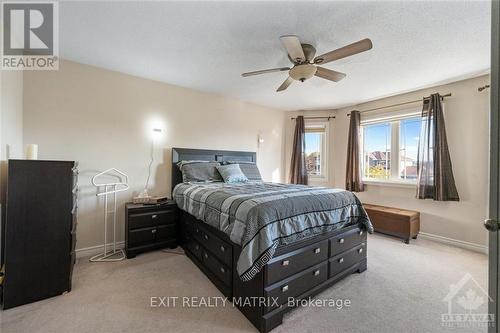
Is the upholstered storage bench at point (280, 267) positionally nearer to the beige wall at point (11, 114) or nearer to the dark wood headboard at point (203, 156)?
the dark wood headboard at point (203, 156)

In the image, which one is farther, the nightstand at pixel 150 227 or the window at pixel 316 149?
the window at pixel 316 149

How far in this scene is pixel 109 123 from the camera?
296 cm

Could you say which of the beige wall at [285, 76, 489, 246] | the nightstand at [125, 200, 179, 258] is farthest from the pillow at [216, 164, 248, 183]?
the beige wall at [285, 76, 489, 246]

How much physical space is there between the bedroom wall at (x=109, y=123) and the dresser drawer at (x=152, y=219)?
52 centimetres

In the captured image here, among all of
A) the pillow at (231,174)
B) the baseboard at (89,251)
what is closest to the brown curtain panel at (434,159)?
the pillow at (231,174)

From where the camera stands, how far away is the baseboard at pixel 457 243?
303 centimetres

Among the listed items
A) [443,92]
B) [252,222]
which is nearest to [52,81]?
[252,222]

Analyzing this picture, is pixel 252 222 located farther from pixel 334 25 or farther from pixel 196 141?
pixel 196 141

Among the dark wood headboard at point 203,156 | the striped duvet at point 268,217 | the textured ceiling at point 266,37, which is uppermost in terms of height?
the textured ceiling at point 266,37

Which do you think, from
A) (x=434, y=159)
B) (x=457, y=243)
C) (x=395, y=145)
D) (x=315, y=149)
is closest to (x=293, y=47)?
(x=434, y=159)

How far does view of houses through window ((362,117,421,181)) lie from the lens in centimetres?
387

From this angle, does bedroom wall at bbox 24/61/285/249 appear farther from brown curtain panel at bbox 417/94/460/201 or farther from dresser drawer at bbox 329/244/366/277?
brown curtain panel at bbox 417/94/460/201

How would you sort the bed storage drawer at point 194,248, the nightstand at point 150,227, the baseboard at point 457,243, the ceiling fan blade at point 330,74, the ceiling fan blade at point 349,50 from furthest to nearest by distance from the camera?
1. the baseboard at point 457,243
2. the nightstand at point 150,227
3. the bed storage drawer at point 194,248
4. the ceiling fan blade at point 330,74
5. the ceiling fan blade at point 349,50

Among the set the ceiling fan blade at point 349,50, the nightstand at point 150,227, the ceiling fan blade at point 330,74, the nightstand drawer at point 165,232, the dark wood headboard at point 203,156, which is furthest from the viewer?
the dark wood headboard at point 203,156
